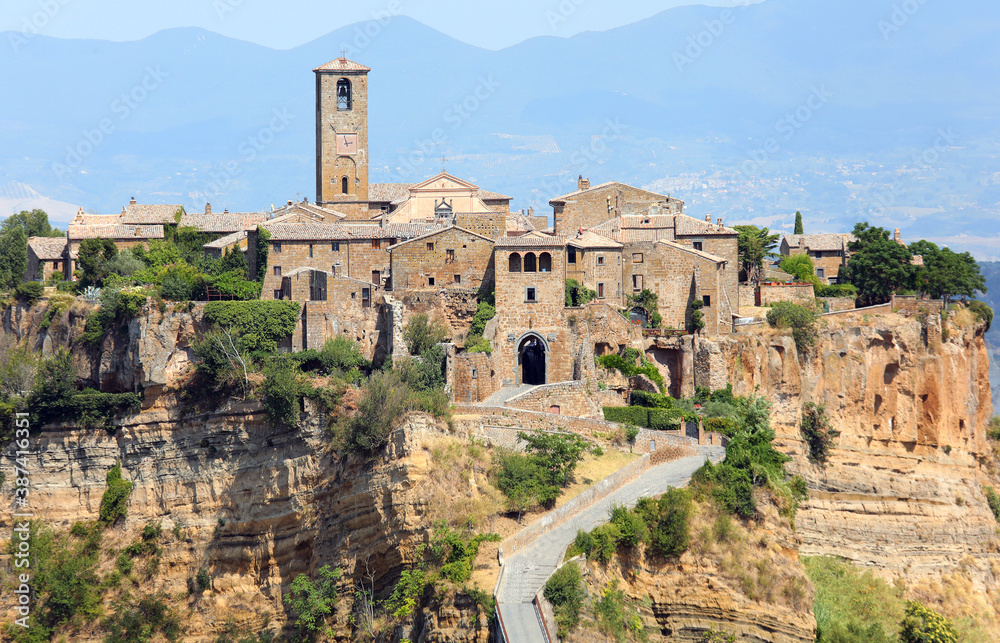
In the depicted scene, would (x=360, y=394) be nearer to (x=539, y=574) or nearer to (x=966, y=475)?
(x=539, y=574)

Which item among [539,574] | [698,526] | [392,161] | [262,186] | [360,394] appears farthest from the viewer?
[262,186]

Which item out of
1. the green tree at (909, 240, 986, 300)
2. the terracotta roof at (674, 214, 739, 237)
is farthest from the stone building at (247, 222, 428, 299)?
the green tree at (909, 240, 986, 300)

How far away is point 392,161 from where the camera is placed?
165375 mm

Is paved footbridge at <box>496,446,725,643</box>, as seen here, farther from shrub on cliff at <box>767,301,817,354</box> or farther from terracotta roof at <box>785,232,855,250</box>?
terracotta roof at <box>785,232,855,250</box>

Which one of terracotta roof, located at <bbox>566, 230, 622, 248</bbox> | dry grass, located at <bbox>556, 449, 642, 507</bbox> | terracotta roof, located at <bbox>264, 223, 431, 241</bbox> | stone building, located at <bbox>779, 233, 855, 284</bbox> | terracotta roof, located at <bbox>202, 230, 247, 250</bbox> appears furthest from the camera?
stone building, located at <bbox>779, 233, 855, 284</bbox>

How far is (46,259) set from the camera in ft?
214

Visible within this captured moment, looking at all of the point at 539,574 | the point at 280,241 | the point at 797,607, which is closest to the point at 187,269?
the point at 280,241

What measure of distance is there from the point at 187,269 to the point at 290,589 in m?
18.2

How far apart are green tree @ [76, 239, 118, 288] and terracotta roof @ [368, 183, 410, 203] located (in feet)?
63.8

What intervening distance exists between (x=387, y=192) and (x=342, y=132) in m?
4.99

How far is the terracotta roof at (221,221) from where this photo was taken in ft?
223

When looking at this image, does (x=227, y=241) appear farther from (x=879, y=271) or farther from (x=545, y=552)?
(x=879, y=271)

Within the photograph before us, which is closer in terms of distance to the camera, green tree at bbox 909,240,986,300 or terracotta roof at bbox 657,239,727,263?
terracotta roof at bbox 657,239,727,263

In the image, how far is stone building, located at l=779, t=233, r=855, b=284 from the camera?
75000mm
